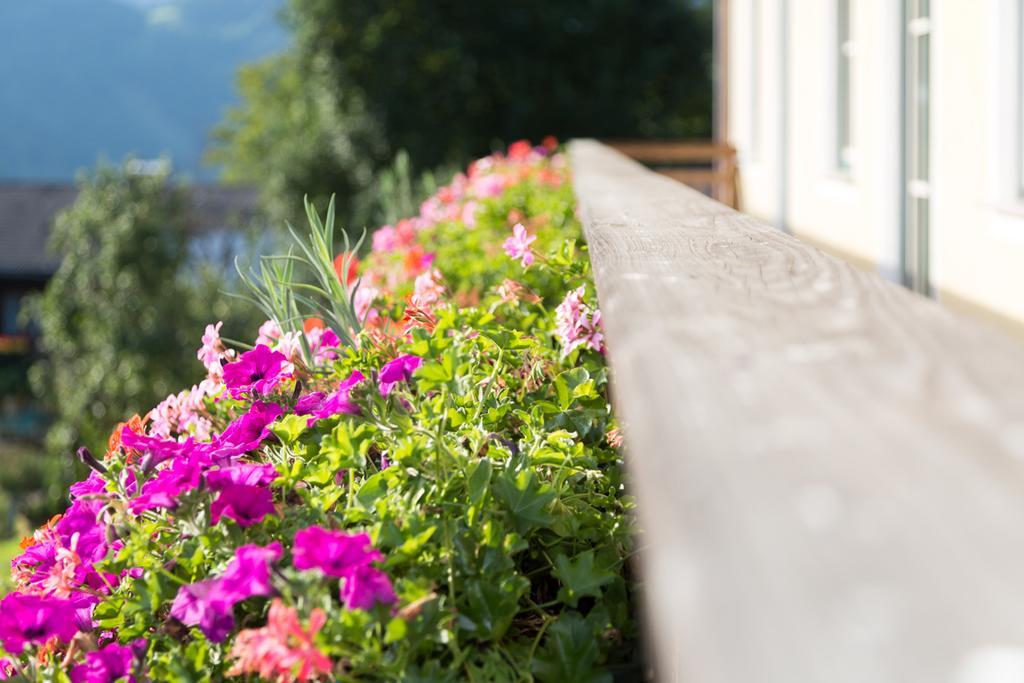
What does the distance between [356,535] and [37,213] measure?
4343 cm

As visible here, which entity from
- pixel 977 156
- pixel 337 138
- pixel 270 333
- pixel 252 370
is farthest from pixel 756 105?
pixel 337 138

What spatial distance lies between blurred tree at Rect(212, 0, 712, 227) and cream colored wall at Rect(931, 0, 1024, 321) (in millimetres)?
17918

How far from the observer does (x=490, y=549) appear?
4.17 feet

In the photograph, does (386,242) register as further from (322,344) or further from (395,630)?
(395,630)

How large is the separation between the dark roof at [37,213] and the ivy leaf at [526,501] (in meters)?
35.7

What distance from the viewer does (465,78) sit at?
76.4 ft

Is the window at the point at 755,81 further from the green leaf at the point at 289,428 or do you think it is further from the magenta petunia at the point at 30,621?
the magenta petunia at the point at 30,621

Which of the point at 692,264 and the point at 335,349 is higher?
the point at 692,264

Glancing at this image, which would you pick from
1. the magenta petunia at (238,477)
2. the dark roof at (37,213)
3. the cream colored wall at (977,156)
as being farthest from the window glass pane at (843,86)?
the dark roof at (37,213)

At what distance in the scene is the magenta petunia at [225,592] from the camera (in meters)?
1.17

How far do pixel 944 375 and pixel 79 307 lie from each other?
75.5 feet

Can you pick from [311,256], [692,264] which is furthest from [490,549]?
[311,256]

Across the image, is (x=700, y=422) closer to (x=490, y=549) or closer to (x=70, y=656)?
(x=490, y=549)

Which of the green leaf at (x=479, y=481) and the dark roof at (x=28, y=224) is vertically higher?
the green leaf at (x=479, y=481)
